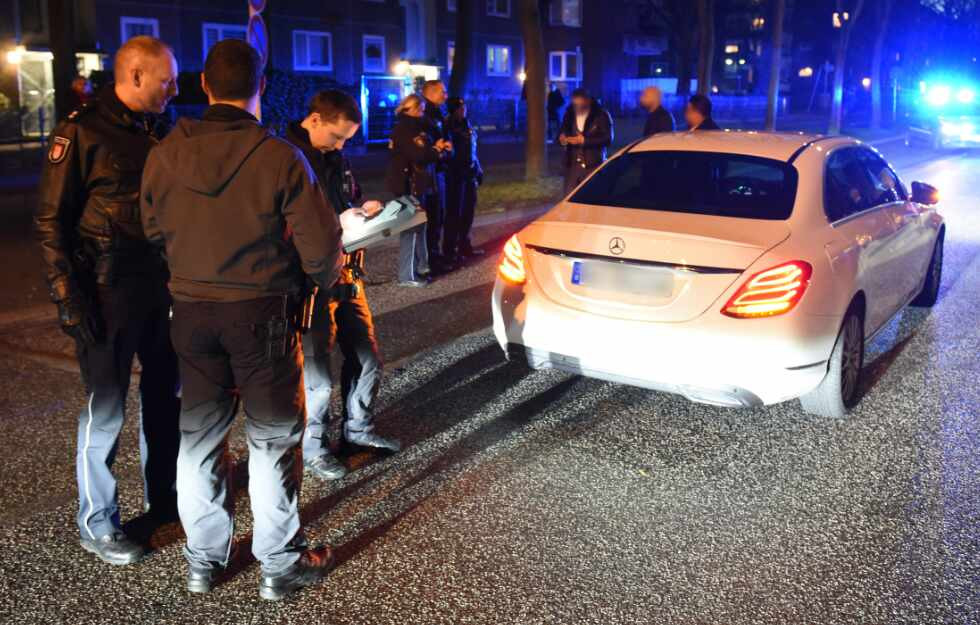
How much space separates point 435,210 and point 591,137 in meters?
2.38

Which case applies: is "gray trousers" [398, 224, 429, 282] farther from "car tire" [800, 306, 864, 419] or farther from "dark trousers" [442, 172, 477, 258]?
"car tire" [800, 306, 864, 419]

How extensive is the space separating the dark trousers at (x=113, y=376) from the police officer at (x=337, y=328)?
25.2 inches

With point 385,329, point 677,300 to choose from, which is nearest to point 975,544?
point 677,300

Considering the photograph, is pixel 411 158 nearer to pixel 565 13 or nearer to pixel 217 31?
pixel 217 31

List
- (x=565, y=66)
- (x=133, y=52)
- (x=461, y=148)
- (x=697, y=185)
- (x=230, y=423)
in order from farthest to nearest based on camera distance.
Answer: (x=565, y=66) < (x=461, y=148) < (x=697, y=185) < (x=133, y=52) < (x=230, y=423)

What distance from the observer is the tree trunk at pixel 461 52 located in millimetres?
22156

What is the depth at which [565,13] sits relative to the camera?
52719 mm

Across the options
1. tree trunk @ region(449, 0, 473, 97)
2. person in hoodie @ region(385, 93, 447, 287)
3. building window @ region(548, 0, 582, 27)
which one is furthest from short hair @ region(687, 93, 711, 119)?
building window @ region(548, 0, 582, 27)

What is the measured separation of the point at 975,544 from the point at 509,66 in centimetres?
4612

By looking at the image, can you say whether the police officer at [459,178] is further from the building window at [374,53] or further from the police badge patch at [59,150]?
the building window at [374,53]

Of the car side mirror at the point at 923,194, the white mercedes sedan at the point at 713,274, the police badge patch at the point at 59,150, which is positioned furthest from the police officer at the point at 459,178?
the police badge patch at the point at 59,150

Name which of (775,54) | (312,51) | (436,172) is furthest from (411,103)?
(312,51)

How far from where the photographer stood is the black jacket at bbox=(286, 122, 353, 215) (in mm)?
4195

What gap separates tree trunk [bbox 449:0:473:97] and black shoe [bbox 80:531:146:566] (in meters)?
18.7
